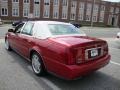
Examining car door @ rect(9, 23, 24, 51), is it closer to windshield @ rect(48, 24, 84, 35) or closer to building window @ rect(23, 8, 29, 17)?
windshield @ rect(48, 24, 84, 35)

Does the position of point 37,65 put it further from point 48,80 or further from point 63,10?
point 63,10

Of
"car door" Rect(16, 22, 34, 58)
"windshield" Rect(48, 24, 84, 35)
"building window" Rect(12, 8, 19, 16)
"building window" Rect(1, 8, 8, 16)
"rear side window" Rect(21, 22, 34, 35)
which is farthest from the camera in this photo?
"building window" Rect(12, 8, 19, 16)

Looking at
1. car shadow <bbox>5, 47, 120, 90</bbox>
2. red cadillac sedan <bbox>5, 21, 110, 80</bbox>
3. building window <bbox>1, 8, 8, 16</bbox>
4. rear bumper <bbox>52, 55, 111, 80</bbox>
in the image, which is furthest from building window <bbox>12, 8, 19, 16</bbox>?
rear bumper <bbox>52, 55, 111, 80</bbox>

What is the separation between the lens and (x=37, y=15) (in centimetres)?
4416

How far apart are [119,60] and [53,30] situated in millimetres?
3556

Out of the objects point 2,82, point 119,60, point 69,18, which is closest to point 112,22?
point 69,18

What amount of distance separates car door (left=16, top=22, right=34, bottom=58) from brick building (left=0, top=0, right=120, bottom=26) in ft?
114

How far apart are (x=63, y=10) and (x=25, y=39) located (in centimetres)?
4257

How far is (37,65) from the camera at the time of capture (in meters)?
5.32

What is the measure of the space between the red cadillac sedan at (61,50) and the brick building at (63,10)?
→ 35704 mm

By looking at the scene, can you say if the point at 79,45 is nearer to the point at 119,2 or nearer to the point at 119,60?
the point at 119,60

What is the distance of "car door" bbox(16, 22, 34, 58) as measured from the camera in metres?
5.67

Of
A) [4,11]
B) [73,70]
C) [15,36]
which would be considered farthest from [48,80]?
[4,11]

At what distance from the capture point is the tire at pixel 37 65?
507cm
